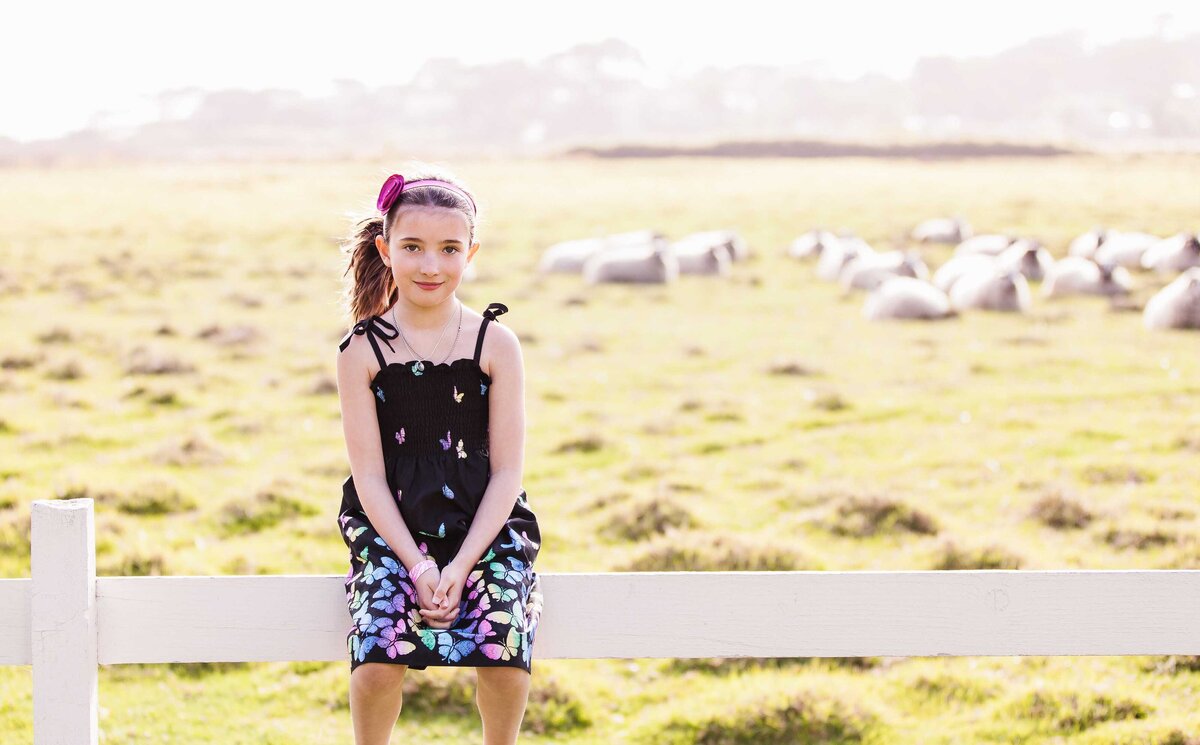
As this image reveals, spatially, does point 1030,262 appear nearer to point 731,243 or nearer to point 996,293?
point 996,293

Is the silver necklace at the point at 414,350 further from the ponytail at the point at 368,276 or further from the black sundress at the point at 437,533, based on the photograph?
the ponytail at the point at 368,276

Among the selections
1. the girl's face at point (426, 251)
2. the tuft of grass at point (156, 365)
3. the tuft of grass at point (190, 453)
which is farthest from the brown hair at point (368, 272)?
the tuft of grass at point (156, 365)

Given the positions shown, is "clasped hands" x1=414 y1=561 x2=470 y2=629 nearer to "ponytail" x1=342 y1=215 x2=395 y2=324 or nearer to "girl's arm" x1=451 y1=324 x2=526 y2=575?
"girl's arm" x1=451 y1=324 x2=526 y2=575

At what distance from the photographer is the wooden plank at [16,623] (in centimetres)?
276

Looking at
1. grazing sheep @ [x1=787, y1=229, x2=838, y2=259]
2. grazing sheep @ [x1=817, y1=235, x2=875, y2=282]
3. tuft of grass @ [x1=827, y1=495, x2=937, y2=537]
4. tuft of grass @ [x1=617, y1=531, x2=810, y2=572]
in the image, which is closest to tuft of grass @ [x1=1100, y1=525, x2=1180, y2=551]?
tuft of grass @ [x1=827, y1=495, x2=937, y2=537]

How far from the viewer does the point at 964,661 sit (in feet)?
16.4

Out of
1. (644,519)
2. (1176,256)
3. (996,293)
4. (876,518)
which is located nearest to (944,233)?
(1176,256)

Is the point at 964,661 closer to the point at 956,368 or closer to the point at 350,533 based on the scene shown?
the point at 350,533

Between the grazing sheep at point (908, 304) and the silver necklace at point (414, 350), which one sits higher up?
the silver necklace at point (414, 350)

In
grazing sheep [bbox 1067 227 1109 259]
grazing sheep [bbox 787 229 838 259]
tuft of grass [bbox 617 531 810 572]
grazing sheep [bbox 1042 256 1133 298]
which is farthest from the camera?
grazing sheep [bbox 787 229 838 259]

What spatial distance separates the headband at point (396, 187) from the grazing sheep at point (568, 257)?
55.4 feet

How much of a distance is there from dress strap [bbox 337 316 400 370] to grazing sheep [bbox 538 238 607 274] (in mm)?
16945

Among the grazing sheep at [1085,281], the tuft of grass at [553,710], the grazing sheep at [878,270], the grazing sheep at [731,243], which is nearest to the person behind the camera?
the tuft of grass at [553,710]

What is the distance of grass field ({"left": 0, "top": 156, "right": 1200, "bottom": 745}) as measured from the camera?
4.65 m
